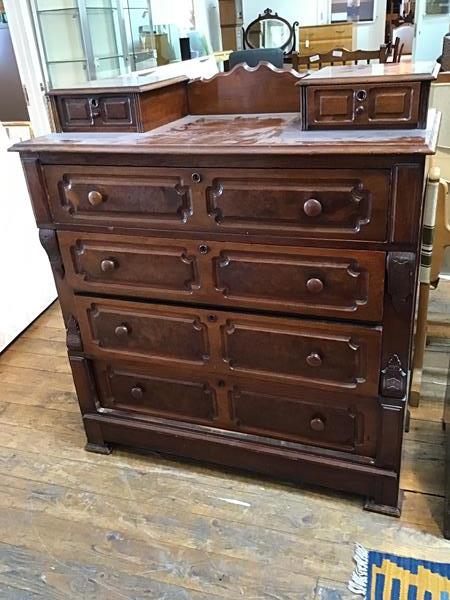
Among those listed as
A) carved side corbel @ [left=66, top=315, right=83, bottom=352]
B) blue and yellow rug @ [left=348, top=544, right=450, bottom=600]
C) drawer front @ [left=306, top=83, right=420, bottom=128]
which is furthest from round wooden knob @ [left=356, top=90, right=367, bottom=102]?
blue and yellow rug @ [left=348, top=544, right=450, bottom=600]

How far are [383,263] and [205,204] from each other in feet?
1.33

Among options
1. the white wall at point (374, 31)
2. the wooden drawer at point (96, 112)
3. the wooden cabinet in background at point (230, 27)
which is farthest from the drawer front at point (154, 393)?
the white wall at point (374, 31)

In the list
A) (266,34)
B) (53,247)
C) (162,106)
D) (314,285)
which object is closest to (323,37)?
(266,34)

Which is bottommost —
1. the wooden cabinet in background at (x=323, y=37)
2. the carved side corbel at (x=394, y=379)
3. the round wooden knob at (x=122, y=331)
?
the carved side corbel at (x=394, y=379)

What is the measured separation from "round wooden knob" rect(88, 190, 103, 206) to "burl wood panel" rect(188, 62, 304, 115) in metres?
0.42

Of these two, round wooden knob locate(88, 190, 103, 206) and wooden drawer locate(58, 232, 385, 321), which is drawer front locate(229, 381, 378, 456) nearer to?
wooden drawer locate(58, 232, 385, 321)

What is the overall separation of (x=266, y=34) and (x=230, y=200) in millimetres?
6445

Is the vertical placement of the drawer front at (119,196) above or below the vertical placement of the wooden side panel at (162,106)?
below

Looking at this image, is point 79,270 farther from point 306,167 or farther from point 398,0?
point 398,0

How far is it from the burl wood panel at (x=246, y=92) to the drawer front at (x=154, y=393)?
2.41 ft

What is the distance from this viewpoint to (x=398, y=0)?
30.6 feet

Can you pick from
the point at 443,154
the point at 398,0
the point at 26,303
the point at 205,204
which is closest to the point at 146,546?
the point at 205,204

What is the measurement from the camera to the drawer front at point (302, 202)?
109 cm

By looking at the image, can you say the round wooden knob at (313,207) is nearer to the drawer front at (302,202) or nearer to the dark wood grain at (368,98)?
the drawer front at (302,202)
